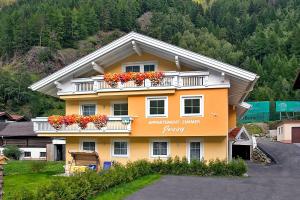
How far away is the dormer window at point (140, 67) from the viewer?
90.1 ft

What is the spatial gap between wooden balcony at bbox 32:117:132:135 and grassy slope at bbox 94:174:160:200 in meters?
4.74

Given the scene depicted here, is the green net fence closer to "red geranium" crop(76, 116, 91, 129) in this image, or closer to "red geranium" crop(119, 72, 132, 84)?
"red geranium" crop(119, 72, 132, 84)

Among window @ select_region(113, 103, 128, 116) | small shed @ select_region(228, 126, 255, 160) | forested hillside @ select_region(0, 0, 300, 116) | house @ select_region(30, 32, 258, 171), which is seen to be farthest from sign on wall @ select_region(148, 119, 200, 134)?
forested hillside @ select_region(0, 0, 300, 116)

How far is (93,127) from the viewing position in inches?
1030

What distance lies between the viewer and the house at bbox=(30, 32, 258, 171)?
25.0m

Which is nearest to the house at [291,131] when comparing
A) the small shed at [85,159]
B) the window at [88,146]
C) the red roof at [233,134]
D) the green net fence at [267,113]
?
the red roof at [233,134]

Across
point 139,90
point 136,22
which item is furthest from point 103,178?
point 136,22

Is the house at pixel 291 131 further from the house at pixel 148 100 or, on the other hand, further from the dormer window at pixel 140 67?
the dormer window at pixel 140 67

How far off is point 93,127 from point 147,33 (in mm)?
129971

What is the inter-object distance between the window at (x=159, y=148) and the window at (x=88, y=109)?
15.4 feet

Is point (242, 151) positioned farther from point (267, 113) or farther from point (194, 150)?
point (267, 113)

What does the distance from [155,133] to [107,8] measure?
463ft

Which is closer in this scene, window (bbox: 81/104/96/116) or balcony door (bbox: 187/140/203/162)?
balcony door (bbox: 187/140/203/162)

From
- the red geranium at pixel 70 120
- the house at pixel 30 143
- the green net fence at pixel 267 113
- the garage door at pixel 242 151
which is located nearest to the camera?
the red geranium at pixel 70 120
